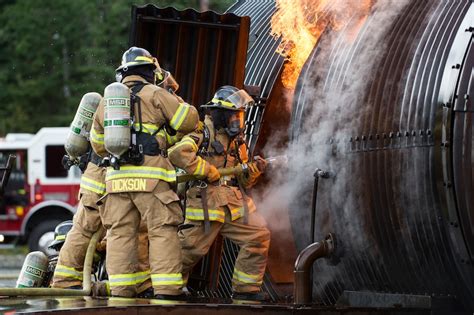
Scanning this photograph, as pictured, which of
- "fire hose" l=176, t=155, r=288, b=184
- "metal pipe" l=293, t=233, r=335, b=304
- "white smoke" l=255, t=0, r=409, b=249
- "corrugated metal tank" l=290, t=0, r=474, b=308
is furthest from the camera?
"fire hose" l=176, t=155, r=288, b=184

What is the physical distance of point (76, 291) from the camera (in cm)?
889

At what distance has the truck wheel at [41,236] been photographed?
23.4 m

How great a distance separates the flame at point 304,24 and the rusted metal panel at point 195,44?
1.13ft

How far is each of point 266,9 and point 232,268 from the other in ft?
7.74

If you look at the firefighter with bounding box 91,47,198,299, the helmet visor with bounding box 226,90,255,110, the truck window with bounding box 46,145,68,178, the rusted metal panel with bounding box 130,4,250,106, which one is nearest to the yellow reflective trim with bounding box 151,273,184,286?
the firefighter with bounding box 91,47,198,299

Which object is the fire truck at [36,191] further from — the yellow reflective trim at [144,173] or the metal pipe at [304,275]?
the metal pipe at [304,275]

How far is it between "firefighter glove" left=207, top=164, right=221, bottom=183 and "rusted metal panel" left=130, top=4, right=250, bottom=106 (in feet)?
2.68

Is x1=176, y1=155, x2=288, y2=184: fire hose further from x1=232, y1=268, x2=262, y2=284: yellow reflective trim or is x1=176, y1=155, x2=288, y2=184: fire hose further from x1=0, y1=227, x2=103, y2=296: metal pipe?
x1=0, y1=227, x2=103, y2=296: metal pipe

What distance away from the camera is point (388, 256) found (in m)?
7.96

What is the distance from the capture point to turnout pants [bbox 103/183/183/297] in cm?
891

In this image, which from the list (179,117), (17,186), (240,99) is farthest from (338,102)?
(17,186)

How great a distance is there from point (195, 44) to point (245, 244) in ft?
5.49

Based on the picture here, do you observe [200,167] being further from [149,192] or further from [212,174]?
[149,192]

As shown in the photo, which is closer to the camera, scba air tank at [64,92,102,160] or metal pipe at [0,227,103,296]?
metal pipe at [0,227,103,296]
